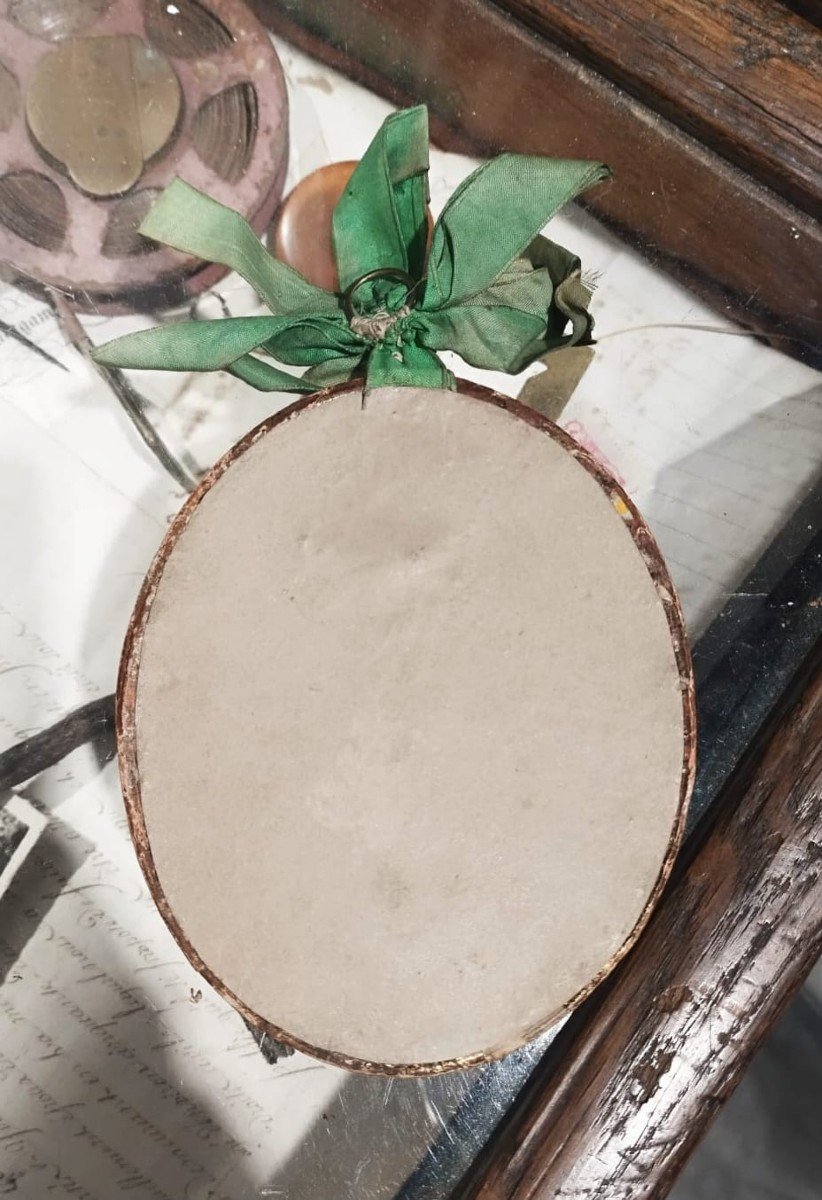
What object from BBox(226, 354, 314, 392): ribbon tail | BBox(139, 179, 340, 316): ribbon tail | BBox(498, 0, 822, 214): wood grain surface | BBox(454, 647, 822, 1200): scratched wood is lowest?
BBox(454, 647, 822, 1200): scratched wood

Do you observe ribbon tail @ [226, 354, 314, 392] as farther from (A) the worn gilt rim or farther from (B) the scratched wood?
(B) the scratched wood

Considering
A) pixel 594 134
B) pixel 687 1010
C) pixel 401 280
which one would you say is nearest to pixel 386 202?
pixel 401 280

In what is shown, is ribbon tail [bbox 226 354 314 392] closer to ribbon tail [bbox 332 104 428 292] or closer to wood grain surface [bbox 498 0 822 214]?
ribbon tail [bbox 332 104 428 292]

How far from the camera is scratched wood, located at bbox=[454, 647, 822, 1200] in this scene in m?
0.52

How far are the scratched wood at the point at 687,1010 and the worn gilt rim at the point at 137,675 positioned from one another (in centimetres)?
8

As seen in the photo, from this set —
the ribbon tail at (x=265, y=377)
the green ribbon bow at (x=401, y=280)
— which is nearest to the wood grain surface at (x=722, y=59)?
the green ribbon bow at (x=401, y=280)

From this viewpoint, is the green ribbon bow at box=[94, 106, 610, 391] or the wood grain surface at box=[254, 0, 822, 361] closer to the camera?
the green ribbon bow at box=[94, 106, 610, 391]

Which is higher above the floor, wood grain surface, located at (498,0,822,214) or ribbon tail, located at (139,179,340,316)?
wood grain surface, located at (498,0,822,214)

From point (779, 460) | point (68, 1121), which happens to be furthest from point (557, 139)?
point (68, 1121)

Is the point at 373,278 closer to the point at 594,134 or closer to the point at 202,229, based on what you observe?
the point at 202,229

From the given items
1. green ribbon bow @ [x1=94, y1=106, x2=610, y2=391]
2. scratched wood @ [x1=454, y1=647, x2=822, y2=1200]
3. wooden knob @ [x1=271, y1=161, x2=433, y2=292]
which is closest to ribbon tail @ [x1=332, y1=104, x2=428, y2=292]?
green ribbon bow @ [x1=94, y1=106, x2=610, y2=391]

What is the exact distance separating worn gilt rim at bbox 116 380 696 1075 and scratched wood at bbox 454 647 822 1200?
8 cm

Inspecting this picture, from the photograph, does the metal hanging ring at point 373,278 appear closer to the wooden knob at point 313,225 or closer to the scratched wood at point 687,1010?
the wooden knob at point 313,225

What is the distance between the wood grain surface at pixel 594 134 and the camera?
580 mm
